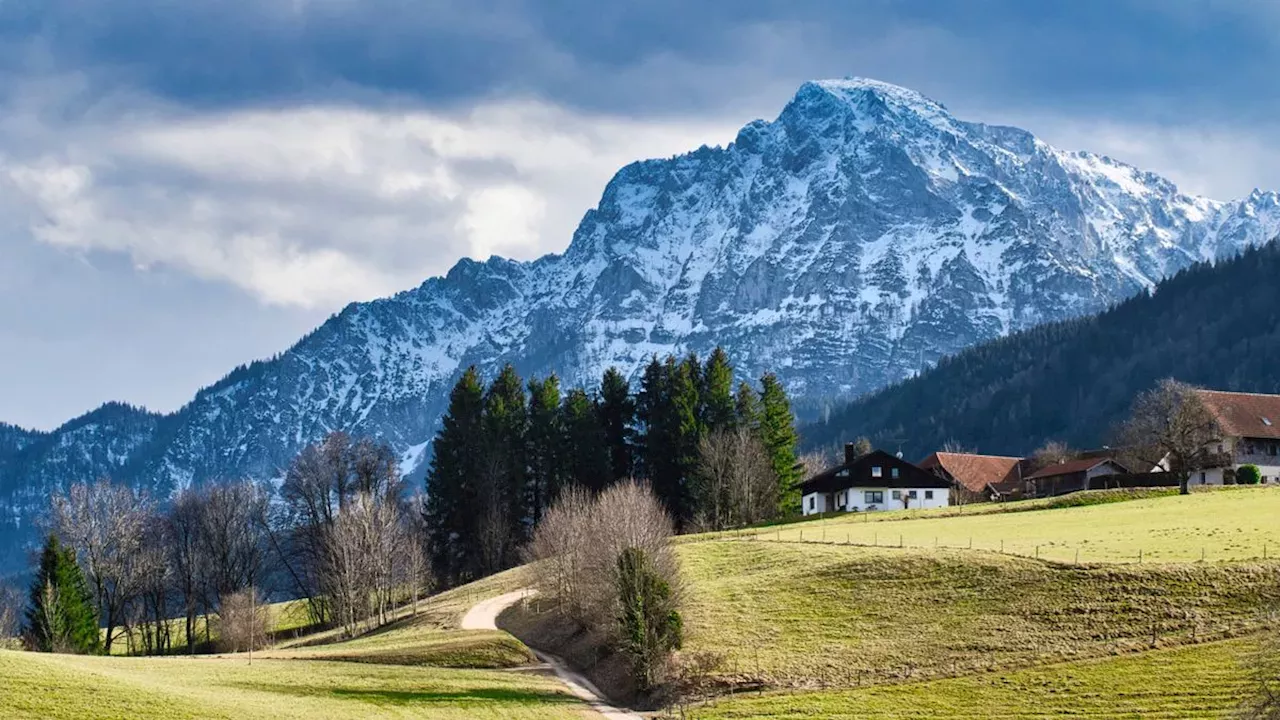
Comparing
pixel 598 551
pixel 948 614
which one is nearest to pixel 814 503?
pixel 598 551

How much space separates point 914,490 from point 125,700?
299ft

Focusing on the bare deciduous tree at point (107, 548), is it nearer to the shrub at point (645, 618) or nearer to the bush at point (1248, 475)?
the shrub at point (645, 618)

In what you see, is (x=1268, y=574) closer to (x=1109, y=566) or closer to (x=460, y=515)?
(x=1109, y=566)

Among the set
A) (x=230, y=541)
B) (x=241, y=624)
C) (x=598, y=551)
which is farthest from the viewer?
(x=230, y=541)

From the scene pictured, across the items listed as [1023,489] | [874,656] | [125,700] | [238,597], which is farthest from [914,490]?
[125,700]

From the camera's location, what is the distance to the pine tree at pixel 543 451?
4943 inches

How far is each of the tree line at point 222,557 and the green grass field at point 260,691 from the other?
89.5 ft

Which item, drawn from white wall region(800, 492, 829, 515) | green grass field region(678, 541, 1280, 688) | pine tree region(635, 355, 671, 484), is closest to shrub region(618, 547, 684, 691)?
green grass field region(678, 541, 1280, 688)

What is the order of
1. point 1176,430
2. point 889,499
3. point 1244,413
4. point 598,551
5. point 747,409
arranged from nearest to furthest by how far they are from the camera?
1. point 598,551
2. point 1176,430
3. point 747,409
4. point 1244,413
5. point 889,499

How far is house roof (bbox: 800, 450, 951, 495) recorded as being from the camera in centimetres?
13538

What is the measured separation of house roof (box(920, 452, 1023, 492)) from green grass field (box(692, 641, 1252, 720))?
8062cm

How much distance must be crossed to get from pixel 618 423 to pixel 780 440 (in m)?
14.2

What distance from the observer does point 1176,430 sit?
115 m

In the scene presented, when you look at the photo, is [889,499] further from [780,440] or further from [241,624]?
[241,624]
